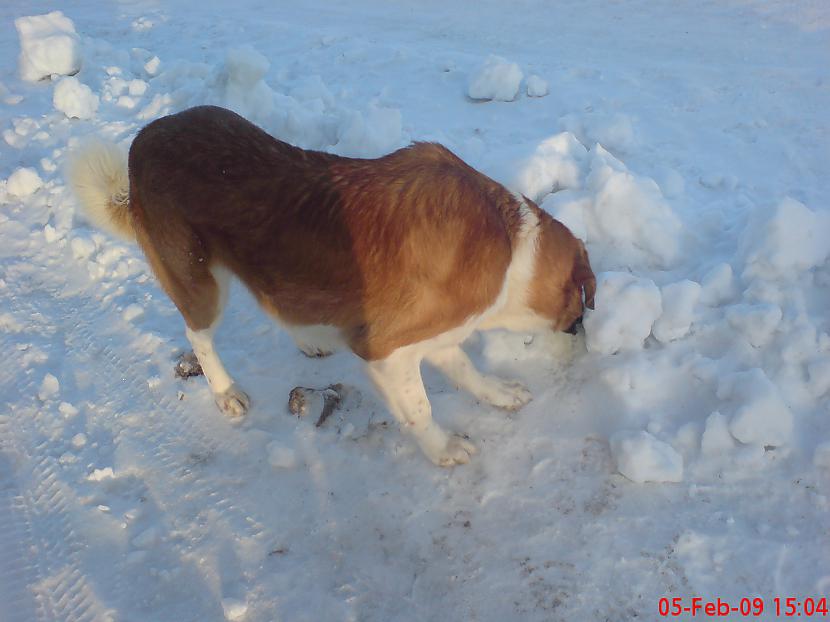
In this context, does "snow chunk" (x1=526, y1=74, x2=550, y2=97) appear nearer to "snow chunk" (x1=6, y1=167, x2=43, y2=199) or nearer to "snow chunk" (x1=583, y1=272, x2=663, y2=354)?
"snow chunk" (x1=583, y1=272, x2=663, y2=354)

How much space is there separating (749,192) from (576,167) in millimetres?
1198

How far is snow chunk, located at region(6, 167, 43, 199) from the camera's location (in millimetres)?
4984

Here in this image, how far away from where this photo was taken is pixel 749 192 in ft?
13.6

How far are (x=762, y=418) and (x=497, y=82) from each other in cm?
387

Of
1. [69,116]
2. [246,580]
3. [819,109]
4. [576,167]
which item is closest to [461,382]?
[246,580]

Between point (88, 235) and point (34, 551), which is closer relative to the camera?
point (34, 551)

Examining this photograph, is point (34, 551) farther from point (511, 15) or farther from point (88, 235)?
point (511, 15)

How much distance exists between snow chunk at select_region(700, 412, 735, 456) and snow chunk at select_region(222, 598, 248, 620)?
6.69 feet

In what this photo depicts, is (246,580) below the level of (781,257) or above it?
below

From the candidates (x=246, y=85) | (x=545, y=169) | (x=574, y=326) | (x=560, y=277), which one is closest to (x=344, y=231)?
(x=560, y=277)

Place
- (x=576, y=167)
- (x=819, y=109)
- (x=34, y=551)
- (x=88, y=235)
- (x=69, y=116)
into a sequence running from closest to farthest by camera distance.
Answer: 1. (x=34, y=551)
2. (x=576, y=167)
3. (x=88, y=235)
4. (x=819, y=109)
5. (x=69, y=116)

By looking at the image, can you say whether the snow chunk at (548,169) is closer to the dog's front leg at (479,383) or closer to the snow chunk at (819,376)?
the dog's front leg at (479,383)

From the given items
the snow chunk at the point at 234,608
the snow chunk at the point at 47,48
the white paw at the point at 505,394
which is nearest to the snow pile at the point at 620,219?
the white paw at the point at 505,394

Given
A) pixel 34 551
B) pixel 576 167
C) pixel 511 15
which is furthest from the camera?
pixel 511 15
